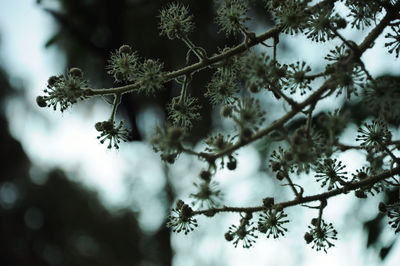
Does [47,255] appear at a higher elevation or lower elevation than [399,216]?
higher

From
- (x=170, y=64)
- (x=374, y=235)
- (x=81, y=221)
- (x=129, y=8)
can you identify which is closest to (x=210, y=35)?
(x=170, y=64)

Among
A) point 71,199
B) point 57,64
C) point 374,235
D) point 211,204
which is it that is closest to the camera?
point 211,204

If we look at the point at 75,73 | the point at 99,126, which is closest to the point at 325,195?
the point at 99,126

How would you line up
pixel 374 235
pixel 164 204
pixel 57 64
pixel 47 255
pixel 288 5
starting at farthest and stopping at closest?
pixel 47 255 < pixel 164 204 < pixel 57 64 < pixel 374 235 < pixel 288 5

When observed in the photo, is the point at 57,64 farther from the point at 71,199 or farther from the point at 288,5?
the point at 71,199

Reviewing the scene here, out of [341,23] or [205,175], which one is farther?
[341,23]

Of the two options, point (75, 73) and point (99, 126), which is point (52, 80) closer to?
point (75, 73)

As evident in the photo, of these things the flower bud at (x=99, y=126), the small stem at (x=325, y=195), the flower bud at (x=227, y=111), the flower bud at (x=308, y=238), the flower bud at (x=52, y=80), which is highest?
the flower bud at (x=52, y=80)

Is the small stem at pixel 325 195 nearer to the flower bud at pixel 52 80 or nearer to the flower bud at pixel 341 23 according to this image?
the flower bud at pixel 341 23

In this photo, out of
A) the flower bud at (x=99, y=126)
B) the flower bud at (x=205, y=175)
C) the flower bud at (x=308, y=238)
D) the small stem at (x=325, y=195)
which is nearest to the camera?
the flower bud at (x=205, y=175)

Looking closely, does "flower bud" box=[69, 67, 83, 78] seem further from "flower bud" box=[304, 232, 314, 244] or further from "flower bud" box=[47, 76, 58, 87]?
Result: "flower bud" box=[304, 232, 314, 244]

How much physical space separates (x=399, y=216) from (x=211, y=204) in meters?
0.48

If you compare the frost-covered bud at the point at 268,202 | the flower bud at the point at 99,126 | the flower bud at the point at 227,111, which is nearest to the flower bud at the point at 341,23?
→ the flower bud at the point at 227,111

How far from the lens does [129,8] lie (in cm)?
310
